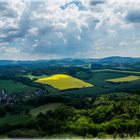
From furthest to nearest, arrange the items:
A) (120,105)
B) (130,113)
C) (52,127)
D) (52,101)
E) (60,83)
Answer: (60,83) → (52,101) → (120,105) → (130,113) → (52,127)

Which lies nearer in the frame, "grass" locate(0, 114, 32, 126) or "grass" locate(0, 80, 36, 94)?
"grass" locate(0, 114, 32, 126)

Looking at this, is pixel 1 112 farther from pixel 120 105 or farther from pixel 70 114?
pixel 120 105

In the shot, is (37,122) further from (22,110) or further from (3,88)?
(3,88)

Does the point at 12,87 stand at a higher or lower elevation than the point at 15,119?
lower

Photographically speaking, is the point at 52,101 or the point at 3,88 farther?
the point at 3,88

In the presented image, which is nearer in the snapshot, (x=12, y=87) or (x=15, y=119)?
(x=15, y=119)

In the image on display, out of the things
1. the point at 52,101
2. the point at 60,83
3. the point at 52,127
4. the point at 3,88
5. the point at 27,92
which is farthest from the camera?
the point at 60,83

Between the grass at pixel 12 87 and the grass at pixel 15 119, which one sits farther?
the grass at pixel 12 87

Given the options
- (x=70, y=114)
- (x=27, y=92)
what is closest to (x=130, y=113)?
(x=70, y=114)
